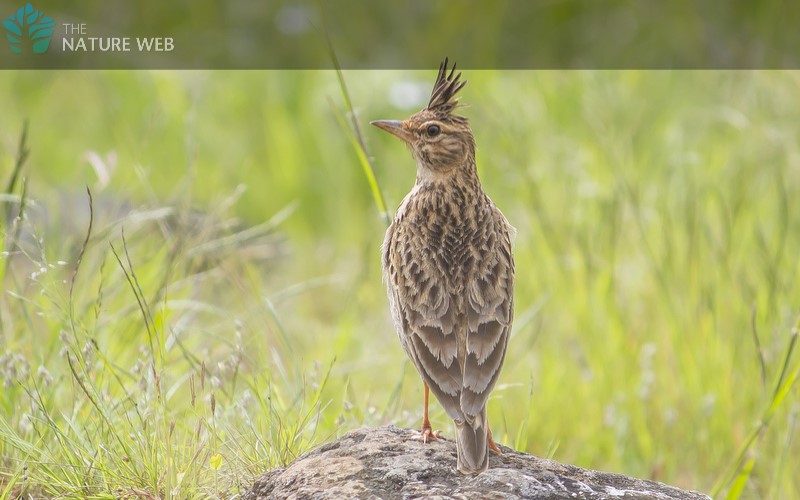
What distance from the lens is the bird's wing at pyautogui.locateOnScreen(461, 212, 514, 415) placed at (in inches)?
153

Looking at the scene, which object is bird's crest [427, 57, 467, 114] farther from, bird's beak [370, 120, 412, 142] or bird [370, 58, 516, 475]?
bird's beak [370, 120, 412, 142]

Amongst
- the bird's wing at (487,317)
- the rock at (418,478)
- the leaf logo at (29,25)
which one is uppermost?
the leaf logo at (29,25)

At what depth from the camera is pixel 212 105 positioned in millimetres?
10523

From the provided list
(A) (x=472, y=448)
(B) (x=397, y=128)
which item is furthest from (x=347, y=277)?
(A) (x=472, y=448)

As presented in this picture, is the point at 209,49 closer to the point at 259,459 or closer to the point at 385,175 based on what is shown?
the point at 385,175

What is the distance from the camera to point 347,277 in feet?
26.7

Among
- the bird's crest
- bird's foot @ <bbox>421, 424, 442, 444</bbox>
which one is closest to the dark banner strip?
the bird's crest

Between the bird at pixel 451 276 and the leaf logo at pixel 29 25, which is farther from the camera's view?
the leaf logo at pixel 29 25

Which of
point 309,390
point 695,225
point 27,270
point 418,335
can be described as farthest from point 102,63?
point 418,335

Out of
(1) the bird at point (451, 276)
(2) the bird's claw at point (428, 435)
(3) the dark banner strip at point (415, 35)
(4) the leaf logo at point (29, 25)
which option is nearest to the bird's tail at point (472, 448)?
(1) the bird at point (451, 276)

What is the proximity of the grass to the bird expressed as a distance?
27 centimetres

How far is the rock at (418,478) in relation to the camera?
11.5 ft

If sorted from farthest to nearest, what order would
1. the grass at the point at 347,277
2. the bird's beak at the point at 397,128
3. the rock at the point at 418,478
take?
the bird's beak at the point at 397,128 < the grass at the point at 347,277 < the rock at the point at 418,478

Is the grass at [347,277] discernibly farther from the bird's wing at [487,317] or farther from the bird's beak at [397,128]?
the bird's wing at [487,317]
